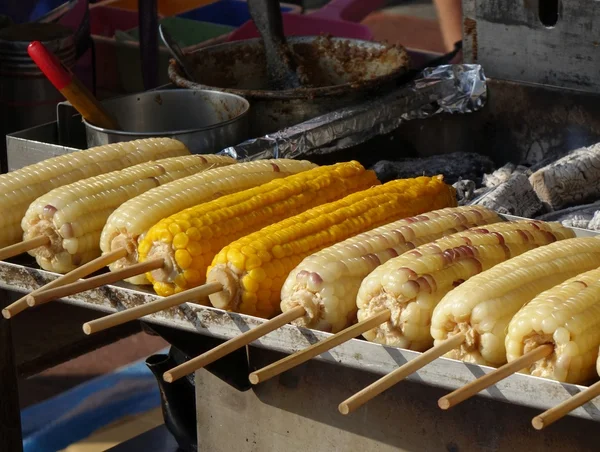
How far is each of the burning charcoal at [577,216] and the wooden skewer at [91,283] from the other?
1843 millimetres

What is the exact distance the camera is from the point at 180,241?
2729 millimetres

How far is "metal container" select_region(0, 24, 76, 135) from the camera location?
722 centimetres

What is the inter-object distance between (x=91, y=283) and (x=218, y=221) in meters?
0.43

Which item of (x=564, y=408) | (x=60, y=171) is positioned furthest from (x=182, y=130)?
(x=564, y=408)

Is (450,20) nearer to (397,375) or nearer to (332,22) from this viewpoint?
(332,22)

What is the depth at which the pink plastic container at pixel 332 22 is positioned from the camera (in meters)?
8.14

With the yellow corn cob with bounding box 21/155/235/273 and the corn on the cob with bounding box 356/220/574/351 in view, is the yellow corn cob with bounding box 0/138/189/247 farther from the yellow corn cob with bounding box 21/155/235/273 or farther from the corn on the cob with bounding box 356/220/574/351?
the corn on the cob with bounding box 356/220/574/351

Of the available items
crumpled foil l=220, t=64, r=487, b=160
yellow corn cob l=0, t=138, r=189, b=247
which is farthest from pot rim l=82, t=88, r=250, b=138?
yellow corn cob l=0, t=138, r=189, b=247

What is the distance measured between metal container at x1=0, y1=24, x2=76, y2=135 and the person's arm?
3023 mm

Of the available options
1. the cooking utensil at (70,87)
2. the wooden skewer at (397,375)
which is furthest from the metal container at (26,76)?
the wooden skewer at (397,375)

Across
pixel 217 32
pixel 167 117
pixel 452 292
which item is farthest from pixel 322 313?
pixel 217 32

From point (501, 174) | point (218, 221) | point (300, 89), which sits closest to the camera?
point (218, 221)

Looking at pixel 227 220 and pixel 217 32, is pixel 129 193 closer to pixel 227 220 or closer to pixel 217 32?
pixel 227 220

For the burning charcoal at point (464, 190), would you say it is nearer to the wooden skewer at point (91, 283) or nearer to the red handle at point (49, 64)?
the red handle at point (49, 64)
